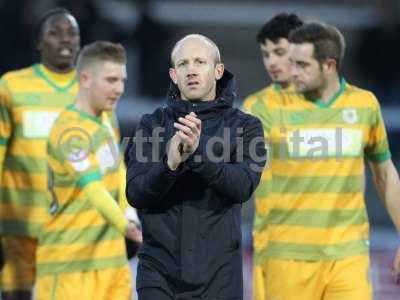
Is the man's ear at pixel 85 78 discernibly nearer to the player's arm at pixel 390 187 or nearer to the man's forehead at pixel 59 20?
the man's forehead at pixel 59 20

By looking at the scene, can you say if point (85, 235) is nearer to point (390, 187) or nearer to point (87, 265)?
point (87, 265)

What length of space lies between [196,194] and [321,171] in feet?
5.31

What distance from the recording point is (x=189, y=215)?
6.15 metres

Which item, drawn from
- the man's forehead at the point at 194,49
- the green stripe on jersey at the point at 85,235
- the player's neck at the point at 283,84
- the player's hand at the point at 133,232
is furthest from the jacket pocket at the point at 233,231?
the player's neck at the point at 283,84

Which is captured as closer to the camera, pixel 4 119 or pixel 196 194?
pixel 196 194

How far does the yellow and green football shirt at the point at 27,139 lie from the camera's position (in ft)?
29.4

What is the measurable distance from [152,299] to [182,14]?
38.4 feet

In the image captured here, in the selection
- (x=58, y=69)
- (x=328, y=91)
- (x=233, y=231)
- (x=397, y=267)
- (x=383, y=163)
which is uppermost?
(x=58, y=69)

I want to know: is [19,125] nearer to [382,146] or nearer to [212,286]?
[382,146]

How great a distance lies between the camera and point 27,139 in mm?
8969

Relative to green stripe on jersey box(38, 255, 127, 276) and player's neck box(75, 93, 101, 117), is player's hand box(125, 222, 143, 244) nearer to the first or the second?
green stripe on jersey box(38, 255, 127, 276)

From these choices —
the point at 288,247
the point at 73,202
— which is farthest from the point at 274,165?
the point at 73,202

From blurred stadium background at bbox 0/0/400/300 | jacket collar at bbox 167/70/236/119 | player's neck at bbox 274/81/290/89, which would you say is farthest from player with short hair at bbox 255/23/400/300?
blurred stadium background at bbox 0/0/400/300

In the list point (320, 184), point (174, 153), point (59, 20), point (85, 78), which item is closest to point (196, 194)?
point (174, 153)
